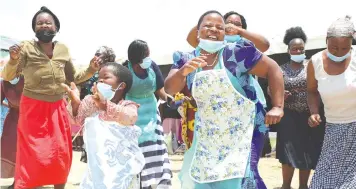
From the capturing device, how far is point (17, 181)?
537 centimetres

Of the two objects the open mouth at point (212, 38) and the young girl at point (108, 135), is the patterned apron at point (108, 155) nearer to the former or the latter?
the young girl at point (108, 135)

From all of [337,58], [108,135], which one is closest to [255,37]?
[337,58]

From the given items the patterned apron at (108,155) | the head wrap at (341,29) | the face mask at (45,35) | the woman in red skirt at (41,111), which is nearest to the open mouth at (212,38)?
the patterned apron at (108,155)

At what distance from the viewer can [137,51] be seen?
596 centimetres

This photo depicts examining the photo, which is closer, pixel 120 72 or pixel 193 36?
pixel 120 72

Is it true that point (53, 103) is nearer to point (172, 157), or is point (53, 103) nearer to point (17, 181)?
point (17, 181)

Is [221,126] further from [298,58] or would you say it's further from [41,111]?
[298,58]

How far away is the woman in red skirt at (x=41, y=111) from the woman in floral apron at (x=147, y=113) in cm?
67

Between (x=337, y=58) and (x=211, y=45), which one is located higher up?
(x=211, y=45)

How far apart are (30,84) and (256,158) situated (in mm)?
2773

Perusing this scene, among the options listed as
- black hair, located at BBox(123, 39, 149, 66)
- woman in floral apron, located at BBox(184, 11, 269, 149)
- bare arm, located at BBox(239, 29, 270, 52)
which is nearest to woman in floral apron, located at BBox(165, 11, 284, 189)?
woman in floral apron, located at BBox(184, 11, 269, 149)

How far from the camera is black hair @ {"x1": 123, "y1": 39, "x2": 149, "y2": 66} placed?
5.98 m

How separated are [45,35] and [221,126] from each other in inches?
106

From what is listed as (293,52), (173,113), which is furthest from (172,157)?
(293,52)
